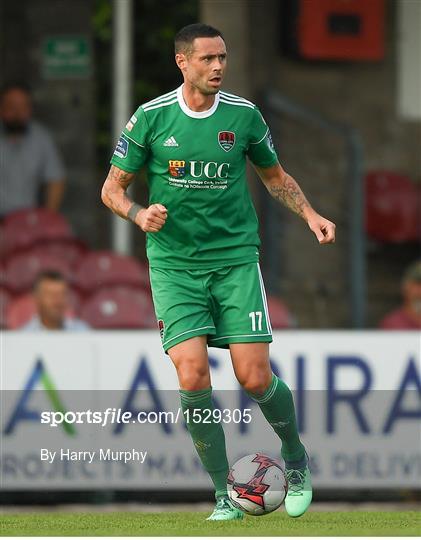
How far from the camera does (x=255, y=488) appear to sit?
7.09 meters

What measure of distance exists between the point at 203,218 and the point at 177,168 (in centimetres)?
25

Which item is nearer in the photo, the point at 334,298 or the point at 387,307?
the point at 334,298

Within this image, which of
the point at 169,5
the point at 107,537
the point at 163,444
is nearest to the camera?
the point at 107,537

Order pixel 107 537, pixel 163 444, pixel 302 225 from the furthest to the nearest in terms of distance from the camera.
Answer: pixel 302 225, pixel 163 444, pixel 107 537

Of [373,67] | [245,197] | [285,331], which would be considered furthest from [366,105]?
[245,197]

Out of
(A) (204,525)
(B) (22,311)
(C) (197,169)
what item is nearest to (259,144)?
(C) (197,169)

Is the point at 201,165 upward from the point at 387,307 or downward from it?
upward

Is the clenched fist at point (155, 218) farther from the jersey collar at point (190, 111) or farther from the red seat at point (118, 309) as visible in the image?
the red seat at point (118, 309)

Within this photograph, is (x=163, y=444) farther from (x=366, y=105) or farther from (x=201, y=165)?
(x=366, y=105)

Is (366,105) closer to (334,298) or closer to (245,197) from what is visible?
(334,298)

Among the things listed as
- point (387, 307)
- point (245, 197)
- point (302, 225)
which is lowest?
point (387, 307)

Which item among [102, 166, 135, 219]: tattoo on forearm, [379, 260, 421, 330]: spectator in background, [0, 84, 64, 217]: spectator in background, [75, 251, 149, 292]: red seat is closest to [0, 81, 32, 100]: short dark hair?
[0, 84, 64, 217]: spectator in background

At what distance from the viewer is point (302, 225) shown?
41.9ft

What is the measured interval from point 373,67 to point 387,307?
212 cm
